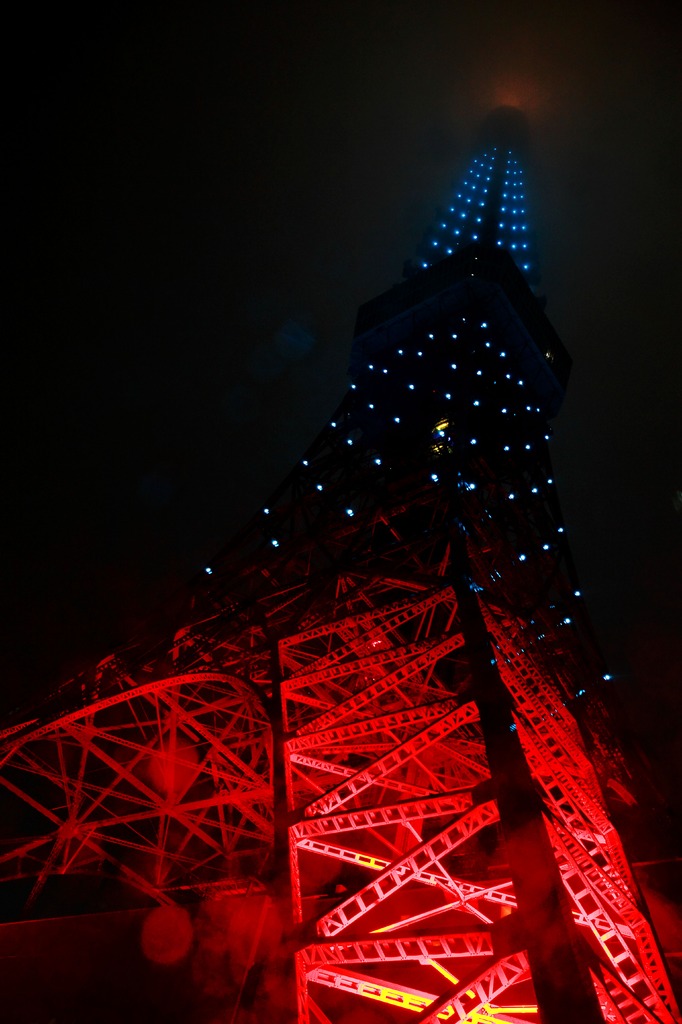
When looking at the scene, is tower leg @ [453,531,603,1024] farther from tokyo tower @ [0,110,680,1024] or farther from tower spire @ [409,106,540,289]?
tower spire @ [409,106,540,289]

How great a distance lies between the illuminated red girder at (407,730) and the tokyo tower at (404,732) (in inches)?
2.6

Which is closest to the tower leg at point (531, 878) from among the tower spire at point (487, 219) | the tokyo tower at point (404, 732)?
the tokyo tower at point (404, 732)

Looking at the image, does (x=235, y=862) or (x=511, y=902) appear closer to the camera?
(x=511, y=902)

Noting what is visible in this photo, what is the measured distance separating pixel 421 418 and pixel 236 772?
12965 mm

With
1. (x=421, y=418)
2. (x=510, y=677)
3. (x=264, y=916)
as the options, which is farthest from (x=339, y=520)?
(x=264, y=916)

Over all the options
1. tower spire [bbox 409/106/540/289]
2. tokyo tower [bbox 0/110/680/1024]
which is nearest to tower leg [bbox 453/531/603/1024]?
tokyo tower [bbox 0/110/680/1024]

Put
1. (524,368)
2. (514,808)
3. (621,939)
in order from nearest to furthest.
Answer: (514,808)
(621,939)
(524,368)

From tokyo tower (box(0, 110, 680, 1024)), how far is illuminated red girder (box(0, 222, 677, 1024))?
0.07 metres

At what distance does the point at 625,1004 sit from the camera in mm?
8047

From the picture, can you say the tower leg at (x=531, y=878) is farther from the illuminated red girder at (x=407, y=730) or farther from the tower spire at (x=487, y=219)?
the tower spire at (x=487, y=219)

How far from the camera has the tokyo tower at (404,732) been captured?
8.38m

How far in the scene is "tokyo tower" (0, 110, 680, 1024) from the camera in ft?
27.5

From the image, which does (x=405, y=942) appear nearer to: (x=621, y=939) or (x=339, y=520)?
(x=621, y=939)

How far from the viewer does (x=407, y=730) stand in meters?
16.2
